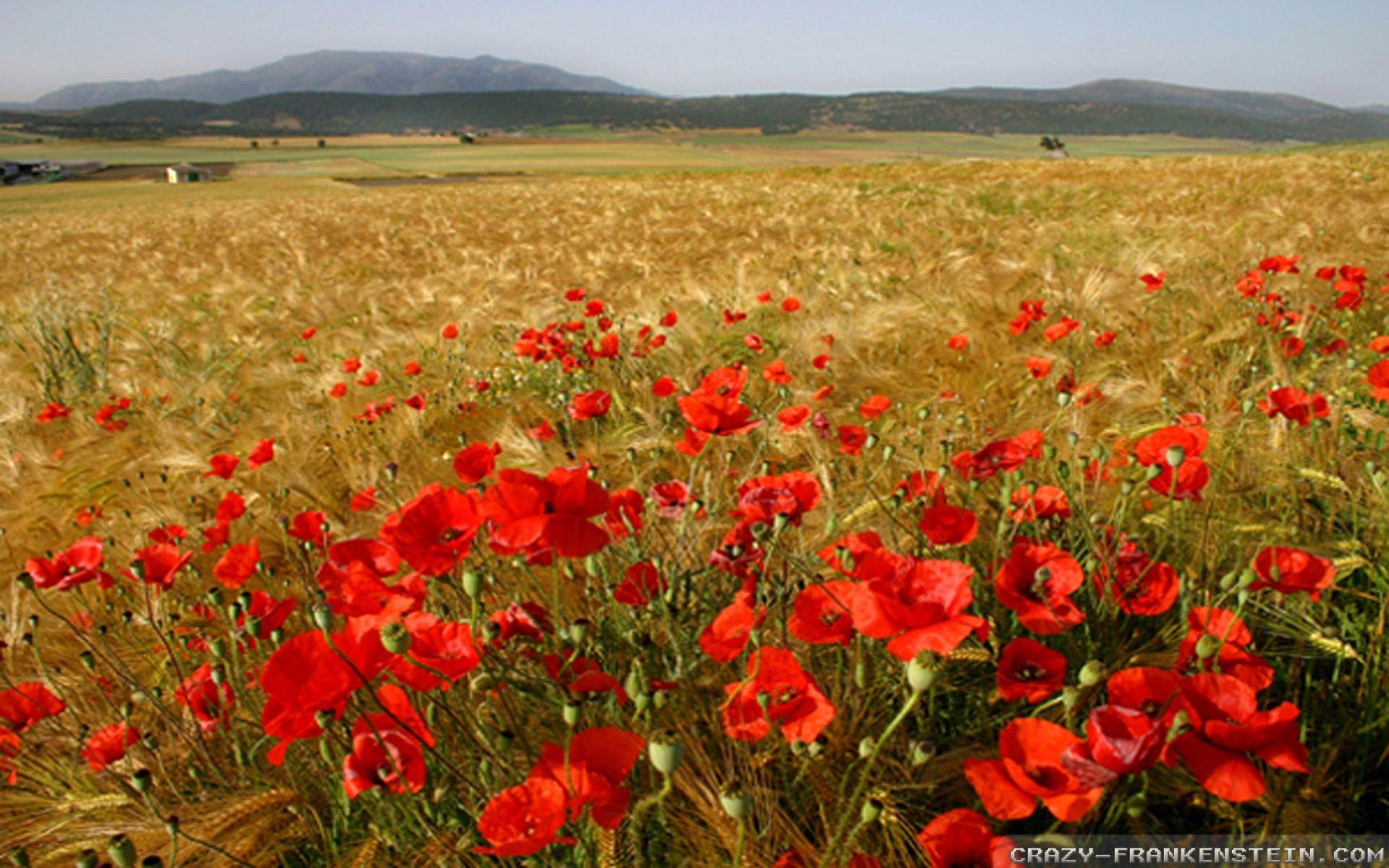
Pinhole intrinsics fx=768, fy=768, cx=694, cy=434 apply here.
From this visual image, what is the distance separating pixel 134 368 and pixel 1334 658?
554cm

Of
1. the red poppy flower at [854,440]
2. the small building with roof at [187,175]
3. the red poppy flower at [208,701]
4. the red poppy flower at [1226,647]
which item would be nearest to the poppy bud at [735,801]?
the red poppy flower at [1226,647]

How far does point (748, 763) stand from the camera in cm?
106

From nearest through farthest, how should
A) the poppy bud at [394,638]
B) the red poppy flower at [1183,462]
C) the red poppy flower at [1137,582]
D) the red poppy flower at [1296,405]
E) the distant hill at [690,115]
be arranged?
the poppy bud at [394,638]
the red poppy flower at [1137,582]
the red poppy flower at [1183,462]
the red poppy flower at [1296,405]
the distant hill at [690,115]

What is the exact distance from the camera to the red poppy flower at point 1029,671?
3.28 ft

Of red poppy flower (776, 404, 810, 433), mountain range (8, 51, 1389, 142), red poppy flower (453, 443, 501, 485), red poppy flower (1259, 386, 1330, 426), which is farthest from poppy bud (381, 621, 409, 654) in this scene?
mountain range (8, 51, 1389, 142)

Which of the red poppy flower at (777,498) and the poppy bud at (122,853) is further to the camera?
the red poppy flower at (777,498)

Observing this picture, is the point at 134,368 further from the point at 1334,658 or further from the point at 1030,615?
the point at 1334,658

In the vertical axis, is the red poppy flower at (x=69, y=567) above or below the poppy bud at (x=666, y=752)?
below

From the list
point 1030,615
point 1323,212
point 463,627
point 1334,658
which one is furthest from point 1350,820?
point 1323,212

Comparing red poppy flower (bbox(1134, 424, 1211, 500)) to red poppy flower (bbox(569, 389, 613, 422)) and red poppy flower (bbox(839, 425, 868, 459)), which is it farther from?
red poppy flower (bbox(569, 389, 613, 422))

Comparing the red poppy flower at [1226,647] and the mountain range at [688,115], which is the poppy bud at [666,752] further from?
the mountain range at [688,115]

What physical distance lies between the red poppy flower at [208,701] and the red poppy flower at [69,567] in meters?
0.30

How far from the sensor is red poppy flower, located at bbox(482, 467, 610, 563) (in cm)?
96

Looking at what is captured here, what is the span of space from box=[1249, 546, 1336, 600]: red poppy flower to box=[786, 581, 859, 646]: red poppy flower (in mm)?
595
